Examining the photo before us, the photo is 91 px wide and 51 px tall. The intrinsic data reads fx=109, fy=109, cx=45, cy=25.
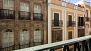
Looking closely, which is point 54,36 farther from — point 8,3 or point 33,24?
point 8,3

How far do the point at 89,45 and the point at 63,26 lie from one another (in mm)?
15856

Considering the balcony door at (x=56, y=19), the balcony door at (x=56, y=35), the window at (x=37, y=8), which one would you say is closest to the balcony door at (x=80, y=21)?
the balcony door at (x=56, y=35)

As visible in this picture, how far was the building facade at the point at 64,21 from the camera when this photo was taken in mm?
15414

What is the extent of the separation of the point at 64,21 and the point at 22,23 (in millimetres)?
7770

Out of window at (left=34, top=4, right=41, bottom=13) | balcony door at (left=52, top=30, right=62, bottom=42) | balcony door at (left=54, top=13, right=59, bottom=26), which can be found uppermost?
window at (left=34, top=4, right=41, bottom=13)

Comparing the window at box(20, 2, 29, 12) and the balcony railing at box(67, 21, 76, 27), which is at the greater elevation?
the window at box(20, 2, 29, 12)

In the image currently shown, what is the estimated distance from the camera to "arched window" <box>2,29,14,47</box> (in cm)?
1108

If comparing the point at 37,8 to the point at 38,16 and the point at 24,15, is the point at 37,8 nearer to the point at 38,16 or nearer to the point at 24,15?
the point at 38,16

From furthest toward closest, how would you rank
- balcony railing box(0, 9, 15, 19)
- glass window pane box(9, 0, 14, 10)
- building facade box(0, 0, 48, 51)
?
1. glass window pane box(9, 0, 14, 10)
2. building facade box(0, 0, 48, 51)
3. balcony railing box(0, 9, 15, 19)

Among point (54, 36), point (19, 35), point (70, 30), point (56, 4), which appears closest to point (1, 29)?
point (19, 35)

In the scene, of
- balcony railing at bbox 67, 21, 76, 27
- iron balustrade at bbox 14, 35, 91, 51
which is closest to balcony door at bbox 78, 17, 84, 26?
balcony railing at bbox 67, 21, 76, 27

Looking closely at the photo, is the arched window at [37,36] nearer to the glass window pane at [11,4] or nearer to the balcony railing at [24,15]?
the balcony railing at [24,15]

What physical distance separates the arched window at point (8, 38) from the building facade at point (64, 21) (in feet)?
17.6

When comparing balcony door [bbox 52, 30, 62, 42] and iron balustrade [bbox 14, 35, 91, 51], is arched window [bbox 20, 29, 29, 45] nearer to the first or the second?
balcony door [bbox 52, 30, 62, 42]
